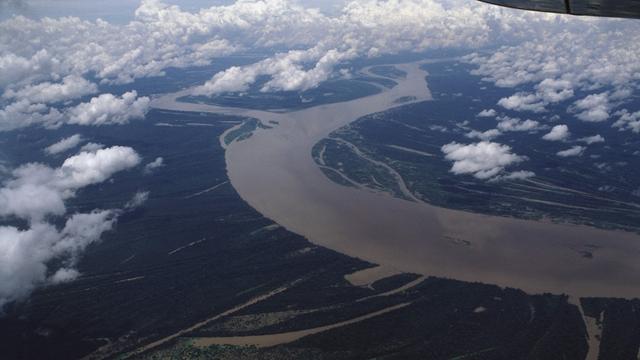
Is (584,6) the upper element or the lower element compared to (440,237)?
upper

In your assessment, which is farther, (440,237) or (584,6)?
(440,237)

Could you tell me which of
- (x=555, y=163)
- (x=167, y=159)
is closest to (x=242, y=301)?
(x=167, y=159)

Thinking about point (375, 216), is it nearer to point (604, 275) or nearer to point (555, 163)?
point (604, 275)

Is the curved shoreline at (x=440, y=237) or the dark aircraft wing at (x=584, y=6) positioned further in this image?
the curved shoreline at (x=440, y=237)

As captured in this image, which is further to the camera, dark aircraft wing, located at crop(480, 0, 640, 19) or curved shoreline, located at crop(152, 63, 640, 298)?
curved shoreline, located at crop(152, 63, 640, 298)
